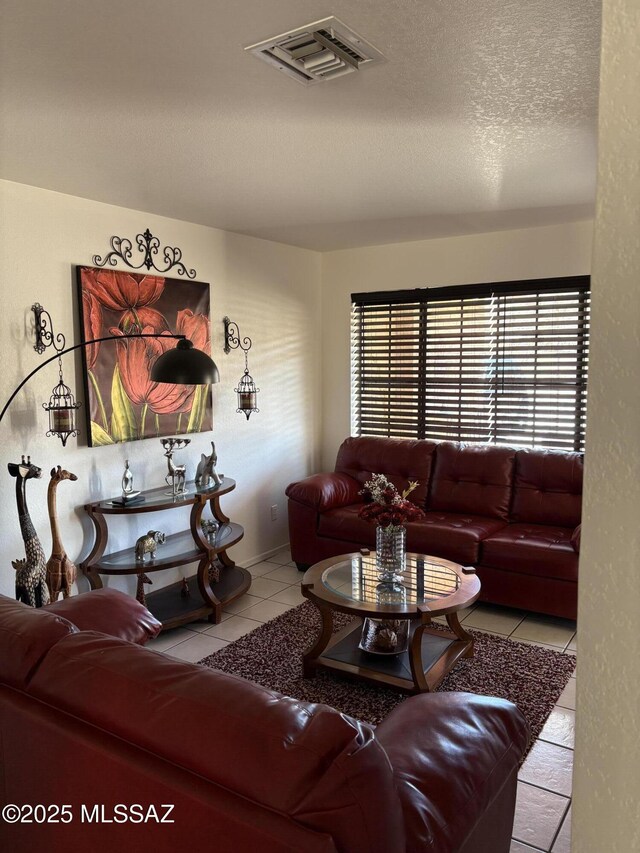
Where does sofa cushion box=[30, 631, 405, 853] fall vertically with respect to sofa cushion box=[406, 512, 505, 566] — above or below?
above

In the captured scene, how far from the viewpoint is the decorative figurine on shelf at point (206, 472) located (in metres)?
4.12

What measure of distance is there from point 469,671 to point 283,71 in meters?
2.82

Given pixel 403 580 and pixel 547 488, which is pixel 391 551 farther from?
pixel 547 488

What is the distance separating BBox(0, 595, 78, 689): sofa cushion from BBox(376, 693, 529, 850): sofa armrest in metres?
0.86

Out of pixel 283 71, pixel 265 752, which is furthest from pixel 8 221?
pixel 265 752

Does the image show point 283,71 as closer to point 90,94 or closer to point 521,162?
point 90,94

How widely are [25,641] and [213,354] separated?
3.20 meters

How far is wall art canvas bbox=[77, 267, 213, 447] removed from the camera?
3668 millimetres

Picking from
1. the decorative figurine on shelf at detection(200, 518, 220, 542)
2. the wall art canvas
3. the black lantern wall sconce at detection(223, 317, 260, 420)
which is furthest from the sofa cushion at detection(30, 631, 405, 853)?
the black lantern wall sconce at detection(223, 317, 260, 420)

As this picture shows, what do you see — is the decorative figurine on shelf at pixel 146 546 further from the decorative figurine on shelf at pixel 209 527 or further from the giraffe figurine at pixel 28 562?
the giraffe figurine at pixel 28 562

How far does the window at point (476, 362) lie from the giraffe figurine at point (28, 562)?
3.13 m

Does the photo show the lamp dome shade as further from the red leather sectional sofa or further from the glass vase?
the red leather sectional sofa

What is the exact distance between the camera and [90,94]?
217 centimetres

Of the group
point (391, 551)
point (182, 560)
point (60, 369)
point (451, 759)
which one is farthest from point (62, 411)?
point (451, 759)
